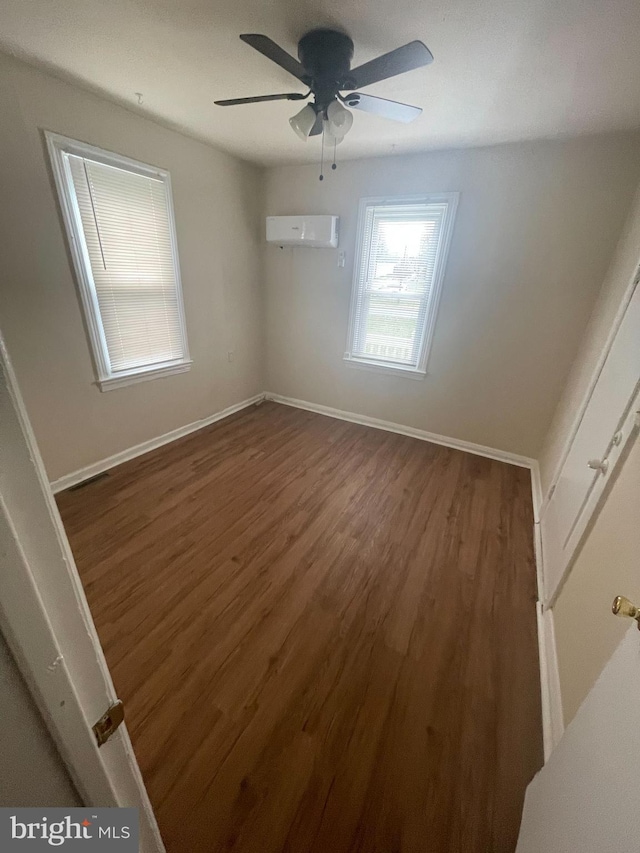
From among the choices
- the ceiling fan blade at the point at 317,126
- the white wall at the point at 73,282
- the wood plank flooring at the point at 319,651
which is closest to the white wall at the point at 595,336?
the wood plank flooring at the point at 319,651

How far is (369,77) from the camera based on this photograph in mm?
1409

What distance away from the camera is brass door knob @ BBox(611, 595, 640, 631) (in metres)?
0.59

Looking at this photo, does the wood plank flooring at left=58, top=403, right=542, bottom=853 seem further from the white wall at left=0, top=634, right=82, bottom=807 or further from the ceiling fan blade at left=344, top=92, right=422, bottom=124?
the ceiling fan blade at left=344, top=92, right=422, bottom=124

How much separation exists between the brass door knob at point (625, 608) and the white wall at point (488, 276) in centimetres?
255

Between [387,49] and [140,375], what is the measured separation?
252cm

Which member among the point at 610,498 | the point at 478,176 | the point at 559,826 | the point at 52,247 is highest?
the point at 478,176

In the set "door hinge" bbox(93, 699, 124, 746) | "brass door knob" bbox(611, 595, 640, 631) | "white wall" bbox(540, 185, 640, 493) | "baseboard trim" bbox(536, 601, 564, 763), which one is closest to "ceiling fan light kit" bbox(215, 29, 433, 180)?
"white wall" bbox(540, 185, 640, 493)

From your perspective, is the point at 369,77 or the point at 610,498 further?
the point at 369,77

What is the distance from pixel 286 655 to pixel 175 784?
0.51 meters

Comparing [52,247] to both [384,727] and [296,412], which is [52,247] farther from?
[384,727]

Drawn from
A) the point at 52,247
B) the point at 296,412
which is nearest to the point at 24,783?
the point at 52,247

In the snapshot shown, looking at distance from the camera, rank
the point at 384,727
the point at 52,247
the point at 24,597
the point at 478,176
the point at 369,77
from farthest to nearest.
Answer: the point at 478,176
the point at 52,247
the point at 369,77
the point at 384,727
the point at 24,597

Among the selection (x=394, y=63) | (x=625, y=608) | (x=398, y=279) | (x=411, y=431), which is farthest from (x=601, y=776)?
(x=398, y=279)

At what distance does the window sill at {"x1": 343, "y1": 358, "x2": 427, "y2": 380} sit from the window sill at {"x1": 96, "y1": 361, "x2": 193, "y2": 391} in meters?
1.65
